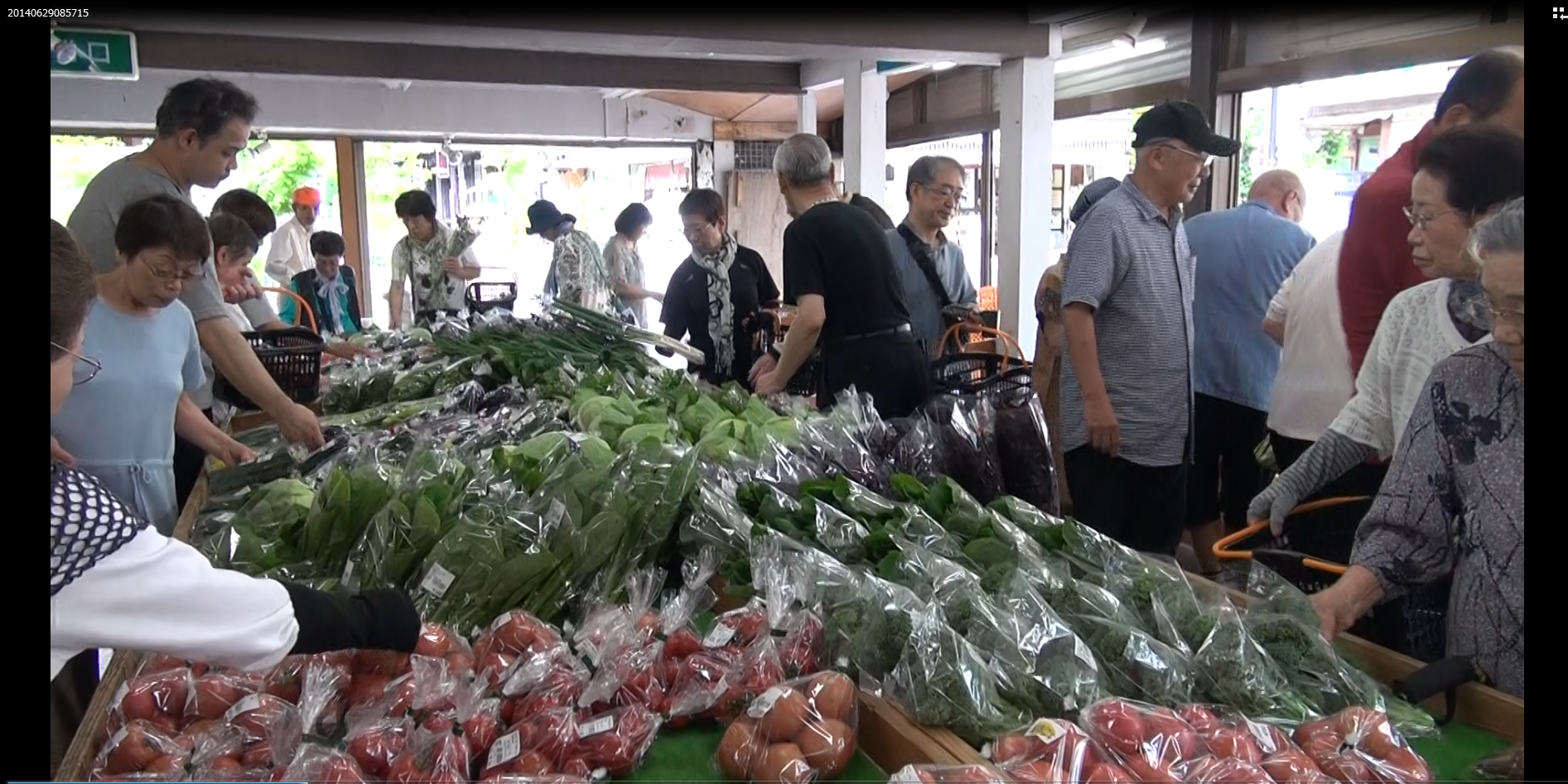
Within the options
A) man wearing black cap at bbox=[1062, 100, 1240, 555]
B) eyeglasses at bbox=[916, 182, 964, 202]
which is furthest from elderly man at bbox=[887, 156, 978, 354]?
man wearing black cap at bbox=[1062, 100, 1240, 555]

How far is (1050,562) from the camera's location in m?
1.75

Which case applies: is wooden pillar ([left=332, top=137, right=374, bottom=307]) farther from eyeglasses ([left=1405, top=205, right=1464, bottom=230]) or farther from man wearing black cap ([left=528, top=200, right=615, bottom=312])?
eyeglasses ([left=1405, top=205, right=1464, bottom=230])

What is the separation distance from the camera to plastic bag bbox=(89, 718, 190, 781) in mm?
1230

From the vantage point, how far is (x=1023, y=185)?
5289mm

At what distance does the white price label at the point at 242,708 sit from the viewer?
1331mm

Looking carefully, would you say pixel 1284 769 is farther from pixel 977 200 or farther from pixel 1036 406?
pixel 977 200

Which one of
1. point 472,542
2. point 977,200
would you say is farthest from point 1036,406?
point 977,200

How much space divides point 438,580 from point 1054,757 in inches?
40.0

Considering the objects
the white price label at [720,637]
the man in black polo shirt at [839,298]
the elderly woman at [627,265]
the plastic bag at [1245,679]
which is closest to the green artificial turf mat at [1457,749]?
the plastic bag at [1245,679]

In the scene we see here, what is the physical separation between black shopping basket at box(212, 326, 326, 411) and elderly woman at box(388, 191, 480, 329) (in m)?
2.97

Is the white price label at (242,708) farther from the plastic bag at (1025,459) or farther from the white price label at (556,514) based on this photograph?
the plastic bag at (1025,459)

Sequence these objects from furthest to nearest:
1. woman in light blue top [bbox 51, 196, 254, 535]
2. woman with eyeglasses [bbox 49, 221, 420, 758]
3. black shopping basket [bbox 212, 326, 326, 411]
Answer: black shopping basket [bbox 212, 326, 326, 411] < woman in light blue top [bbox 51, 196, 254, 535] < woman with eyeglasses [bbox 49, 221, 420, 758]

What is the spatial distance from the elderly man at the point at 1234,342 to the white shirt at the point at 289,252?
6594 millimetres

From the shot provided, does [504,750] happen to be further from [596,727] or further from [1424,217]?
[1424,217]
